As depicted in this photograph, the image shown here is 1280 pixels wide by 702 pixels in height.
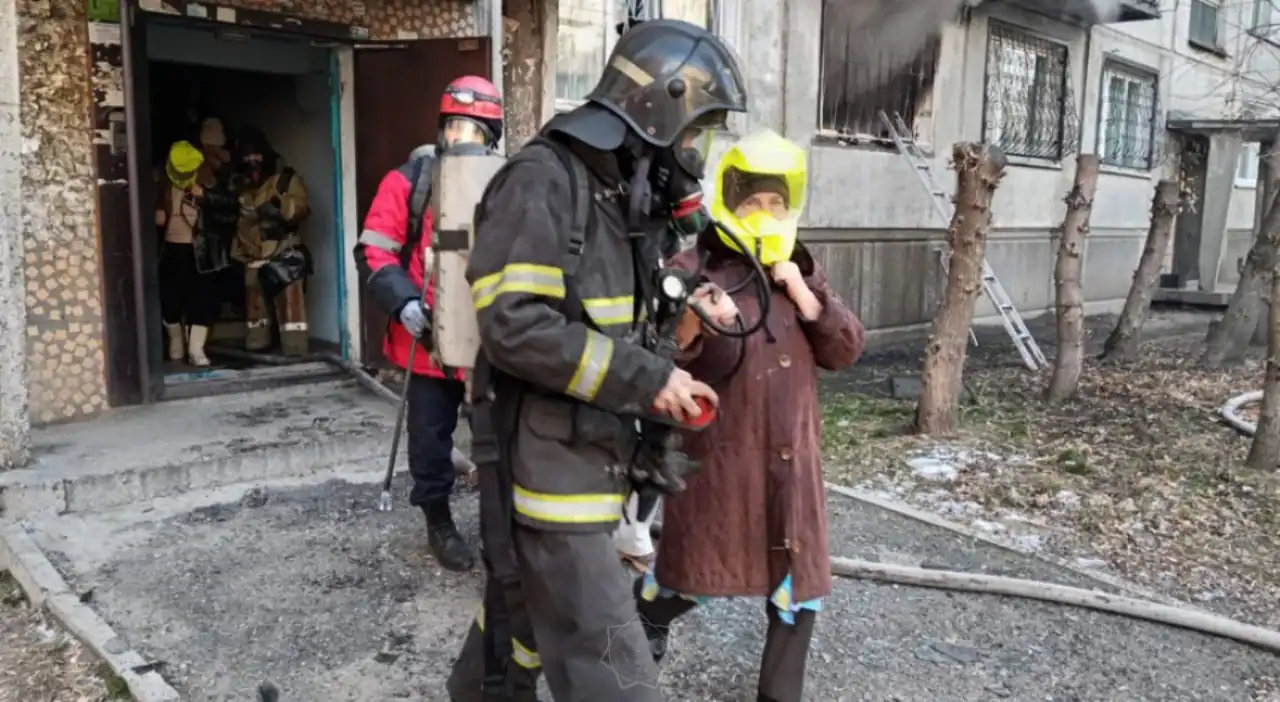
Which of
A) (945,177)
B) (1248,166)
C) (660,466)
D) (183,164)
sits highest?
(1248,166)

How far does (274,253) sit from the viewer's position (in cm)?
736

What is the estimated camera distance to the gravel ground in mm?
3287

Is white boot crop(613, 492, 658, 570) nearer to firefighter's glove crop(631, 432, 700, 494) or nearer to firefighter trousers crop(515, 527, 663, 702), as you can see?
firefighter's glove crop(631, 432, 700, 494)

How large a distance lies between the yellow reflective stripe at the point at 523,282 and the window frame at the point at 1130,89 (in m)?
13.8

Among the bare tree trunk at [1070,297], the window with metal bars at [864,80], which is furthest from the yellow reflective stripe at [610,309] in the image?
the window with metal bars at [864,80]

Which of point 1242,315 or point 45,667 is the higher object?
point 1242,315

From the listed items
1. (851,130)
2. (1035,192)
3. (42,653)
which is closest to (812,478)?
(42,653)

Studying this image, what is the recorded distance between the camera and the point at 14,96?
4.48 m

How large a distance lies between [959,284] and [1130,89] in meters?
10.7

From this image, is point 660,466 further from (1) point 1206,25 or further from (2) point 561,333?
(1) point 1206,25

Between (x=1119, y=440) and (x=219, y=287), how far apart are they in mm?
6246

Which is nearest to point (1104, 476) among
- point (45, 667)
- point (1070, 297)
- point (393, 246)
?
point (1070, 297)

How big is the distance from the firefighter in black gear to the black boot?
1.76 m

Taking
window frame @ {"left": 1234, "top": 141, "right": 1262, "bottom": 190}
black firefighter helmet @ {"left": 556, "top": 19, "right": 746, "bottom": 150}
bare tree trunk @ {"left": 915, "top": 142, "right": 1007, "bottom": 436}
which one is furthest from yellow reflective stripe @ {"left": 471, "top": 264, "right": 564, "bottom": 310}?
window frame @ {"left": 1234, "top": 141, "right": 1262, "bottom": 190}
